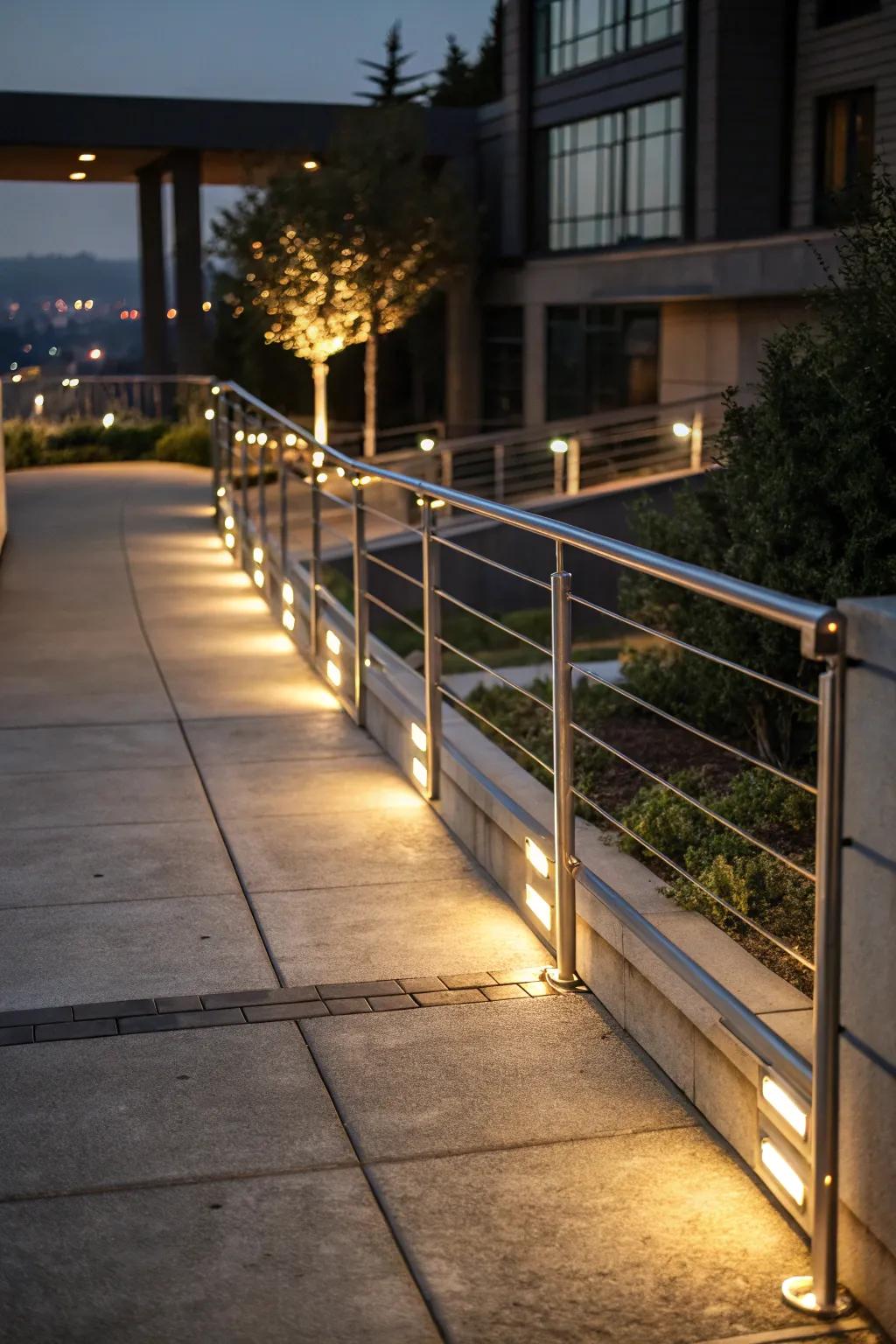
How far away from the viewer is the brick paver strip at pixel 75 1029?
426 cm

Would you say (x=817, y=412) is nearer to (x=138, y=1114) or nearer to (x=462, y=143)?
(x=138, y=1114)

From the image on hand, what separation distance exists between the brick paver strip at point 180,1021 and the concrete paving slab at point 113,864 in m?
1.09

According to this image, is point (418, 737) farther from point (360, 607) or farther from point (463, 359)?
point (463, 359)

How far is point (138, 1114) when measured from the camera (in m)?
3.79

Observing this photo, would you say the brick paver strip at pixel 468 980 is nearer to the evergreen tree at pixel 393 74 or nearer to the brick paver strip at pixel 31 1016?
the brick paver strip at pixel 31 1016

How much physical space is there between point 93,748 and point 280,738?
2.87 feet

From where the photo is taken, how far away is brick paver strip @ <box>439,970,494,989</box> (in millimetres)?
4629

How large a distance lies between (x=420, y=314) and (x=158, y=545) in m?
27.8

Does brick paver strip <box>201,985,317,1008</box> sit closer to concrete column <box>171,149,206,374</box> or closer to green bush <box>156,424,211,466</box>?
green bush <box>156,424,211,466</box>

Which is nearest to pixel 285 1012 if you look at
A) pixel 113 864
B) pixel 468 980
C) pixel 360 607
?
A: pixel 468 980

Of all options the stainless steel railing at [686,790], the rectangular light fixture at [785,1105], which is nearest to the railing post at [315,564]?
the stainless steel railing at [686,790]

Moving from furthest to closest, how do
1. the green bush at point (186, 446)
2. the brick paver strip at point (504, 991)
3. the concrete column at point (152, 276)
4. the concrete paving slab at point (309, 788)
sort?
the concrete column at point (152, 276)
the green bush at point (186, 446)
the concrete paving slab at point (309, 788)
the brick paver strip at point (504, 991)

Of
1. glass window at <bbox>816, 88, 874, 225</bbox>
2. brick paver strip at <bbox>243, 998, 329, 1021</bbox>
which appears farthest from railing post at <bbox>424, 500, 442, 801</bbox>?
glass window at <bbox>816, 88, 874, 225</bbox>

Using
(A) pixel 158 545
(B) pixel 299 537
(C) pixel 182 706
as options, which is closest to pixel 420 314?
(B) pixel 299 537
